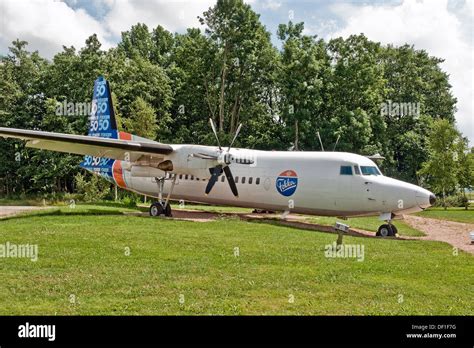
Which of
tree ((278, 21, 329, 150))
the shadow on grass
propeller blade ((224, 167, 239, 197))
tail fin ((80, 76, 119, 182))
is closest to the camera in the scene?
the shadow on grass

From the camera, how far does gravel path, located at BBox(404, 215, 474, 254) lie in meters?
15.7

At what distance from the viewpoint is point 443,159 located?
40594 mm

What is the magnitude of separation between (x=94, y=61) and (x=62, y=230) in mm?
33827

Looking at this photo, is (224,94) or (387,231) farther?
(224,94)

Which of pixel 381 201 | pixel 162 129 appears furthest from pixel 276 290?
pixel 162 129

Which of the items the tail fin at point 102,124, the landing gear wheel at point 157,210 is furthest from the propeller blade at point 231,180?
the tail fin at point 102,124

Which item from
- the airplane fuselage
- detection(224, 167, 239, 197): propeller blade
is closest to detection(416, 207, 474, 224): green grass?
the airplane fuselage

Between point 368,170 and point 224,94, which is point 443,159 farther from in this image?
point 368,170

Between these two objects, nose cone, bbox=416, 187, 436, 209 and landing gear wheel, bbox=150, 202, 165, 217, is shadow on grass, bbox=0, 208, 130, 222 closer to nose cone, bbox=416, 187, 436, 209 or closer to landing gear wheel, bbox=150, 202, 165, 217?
landing gear wheel, bbox=150, 202, 165, 217

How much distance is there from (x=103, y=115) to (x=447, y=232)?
2111 cm

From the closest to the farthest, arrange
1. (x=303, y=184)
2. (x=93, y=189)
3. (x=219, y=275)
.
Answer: (x=219, y=275)
(x=303, y=184)
(x=93, y=189)

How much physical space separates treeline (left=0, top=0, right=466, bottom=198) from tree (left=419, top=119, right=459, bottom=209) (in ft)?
18.9

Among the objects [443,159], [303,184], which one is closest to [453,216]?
[443,159]

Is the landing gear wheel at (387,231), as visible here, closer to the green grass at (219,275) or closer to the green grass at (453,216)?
the green grass at (219,275)
